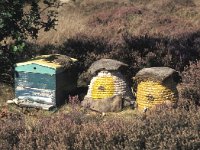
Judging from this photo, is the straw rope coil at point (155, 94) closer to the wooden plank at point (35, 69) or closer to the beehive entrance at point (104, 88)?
the beehive entrance at point (104, 88)

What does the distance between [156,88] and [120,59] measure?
2.66 meters

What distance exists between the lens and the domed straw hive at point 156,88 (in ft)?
26.2

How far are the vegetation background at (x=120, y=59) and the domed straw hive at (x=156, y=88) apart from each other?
0.68 feet

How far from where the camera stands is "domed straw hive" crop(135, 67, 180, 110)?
797 centimetres

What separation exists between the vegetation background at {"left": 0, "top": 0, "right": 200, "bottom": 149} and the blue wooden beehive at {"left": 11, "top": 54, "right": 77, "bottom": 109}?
0.90 ft

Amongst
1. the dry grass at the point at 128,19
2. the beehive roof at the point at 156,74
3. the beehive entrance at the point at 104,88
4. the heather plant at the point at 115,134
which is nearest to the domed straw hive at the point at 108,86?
the beehive entrance at the point at 104,88

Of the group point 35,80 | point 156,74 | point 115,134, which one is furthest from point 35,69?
point 115,134

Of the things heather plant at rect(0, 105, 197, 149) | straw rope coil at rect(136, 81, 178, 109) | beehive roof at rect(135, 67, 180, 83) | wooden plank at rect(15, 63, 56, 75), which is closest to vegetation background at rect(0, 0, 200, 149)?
heather plant at rect(0, 105, 197, 149)

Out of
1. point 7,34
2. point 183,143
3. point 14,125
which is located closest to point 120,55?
point 7,34

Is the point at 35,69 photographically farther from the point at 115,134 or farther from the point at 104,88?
the point at 115,134

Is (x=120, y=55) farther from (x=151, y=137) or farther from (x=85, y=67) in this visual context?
(x=151, y=137)

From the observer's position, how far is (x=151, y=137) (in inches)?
203

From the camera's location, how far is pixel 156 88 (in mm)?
8016

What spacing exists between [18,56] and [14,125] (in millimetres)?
4947
